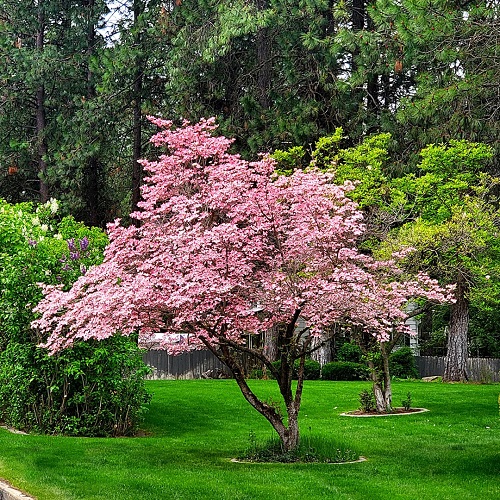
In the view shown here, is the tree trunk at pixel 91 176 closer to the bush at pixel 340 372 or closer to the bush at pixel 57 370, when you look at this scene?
the bush at pixel 340 372

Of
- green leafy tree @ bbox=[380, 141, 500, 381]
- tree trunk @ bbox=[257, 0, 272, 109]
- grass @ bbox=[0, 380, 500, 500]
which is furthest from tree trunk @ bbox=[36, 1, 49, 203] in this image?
green leafy tree @ bbox=[380, 141, 500, 381]

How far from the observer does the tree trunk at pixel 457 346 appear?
98.8ft

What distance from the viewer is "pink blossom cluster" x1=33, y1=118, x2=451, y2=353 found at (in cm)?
1109

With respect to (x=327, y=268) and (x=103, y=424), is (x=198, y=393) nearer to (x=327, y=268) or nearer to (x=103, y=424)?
(x=103, y=424)

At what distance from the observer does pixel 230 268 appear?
11336mm

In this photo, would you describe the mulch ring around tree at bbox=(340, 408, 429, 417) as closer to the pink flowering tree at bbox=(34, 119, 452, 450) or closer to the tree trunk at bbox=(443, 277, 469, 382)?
the pink flowering tree at bbox=(34, 119, 452, 450)

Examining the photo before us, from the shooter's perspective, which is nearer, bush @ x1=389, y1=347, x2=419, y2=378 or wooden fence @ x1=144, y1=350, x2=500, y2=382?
wooden fence @ x1=144, y1=350, x2=500, y2=382

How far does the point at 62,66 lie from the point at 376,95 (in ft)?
42.5

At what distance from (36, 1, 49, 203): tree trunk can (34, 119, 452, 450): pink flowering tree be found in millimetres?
23555

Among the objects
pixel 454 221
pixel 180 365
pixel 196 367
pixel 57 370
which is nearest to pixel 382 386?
pixel 454 221

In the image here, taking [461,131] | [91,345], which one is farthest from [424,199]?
[91,345]

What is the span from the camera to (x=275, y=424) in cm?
1233

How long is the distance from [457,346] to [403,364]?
2864 mm

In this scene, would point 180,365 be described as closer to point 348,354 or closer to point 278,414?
point 348,354
